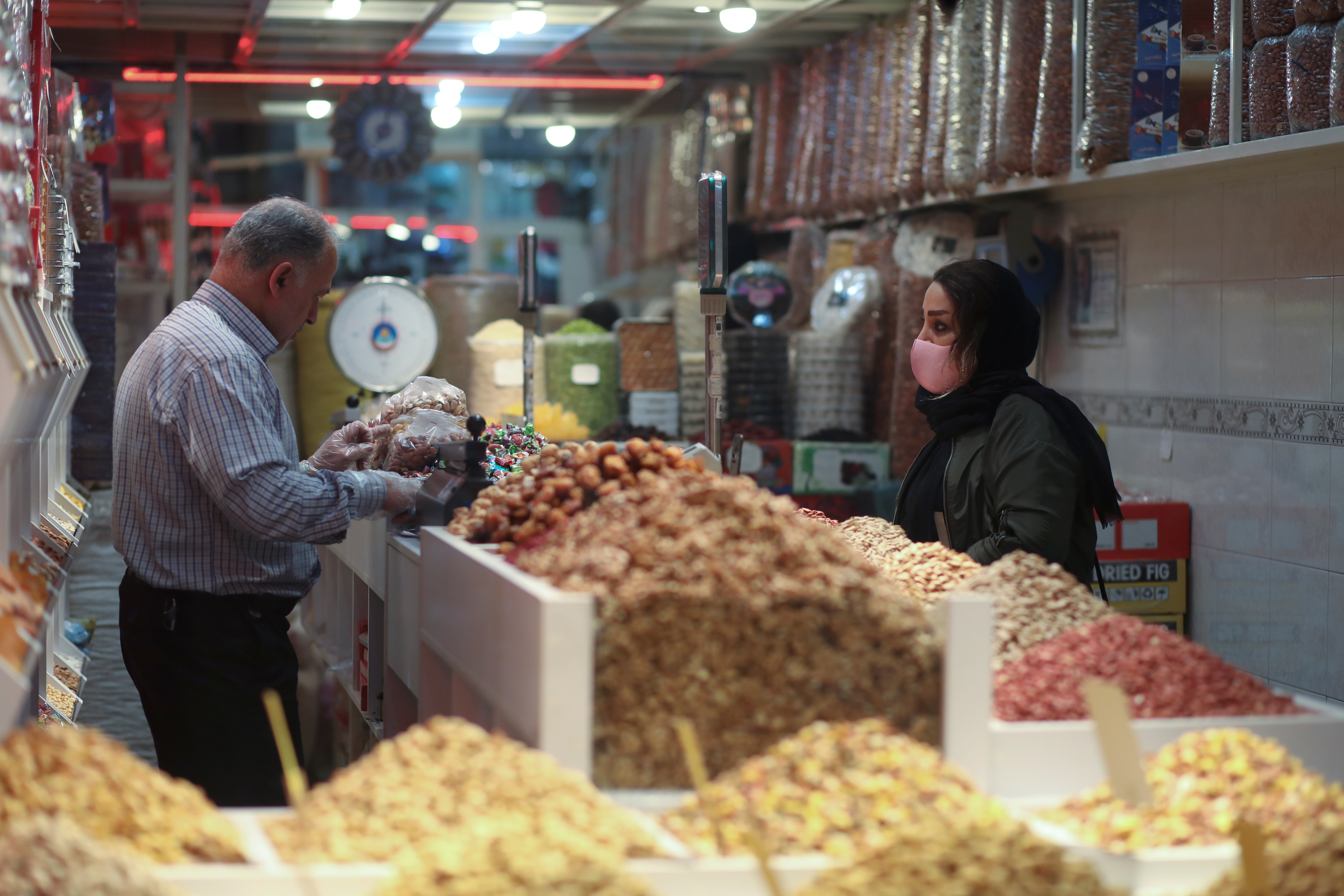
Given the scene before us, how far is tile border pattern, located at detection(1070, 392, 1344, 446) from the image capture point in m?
3.62

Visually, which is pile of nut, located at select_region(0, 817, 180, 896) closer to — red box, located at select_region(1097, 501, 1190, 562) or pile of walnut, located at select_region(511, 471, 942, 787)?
pile of walnut, located at select_region(511, 471, 942, 787)

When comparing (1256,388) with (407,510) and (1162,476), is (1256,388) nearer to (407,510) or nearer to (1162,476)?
(1162,476)

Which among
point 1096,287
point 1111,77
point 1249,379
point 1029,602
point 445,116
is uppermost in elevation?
point 445,116

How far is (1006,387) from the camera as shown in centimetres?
297

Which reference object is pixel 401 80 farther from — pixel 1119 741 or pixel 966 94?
pixel 1119 741

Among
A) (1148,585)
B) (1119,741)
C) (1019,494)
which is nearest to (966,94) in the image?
(1148,585)

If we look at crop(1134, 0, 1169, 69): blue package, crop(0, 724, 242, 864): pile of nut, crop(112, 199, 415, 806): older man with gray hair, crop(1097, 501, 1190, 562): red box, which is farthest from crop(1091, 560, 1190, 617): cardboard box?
crop(0, 724, 242, 864): pile of nut

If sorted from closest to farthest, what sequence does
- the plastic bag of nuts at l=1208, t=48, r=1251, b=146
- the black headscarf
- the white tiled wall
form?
1. the black headscarf
2. the plastic bag of nuts at l=1208, t=48, r=1251, b=146
3. the white tiled wall

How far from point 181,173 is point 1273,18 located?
4.45 meters

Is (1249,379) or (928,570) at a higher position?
(1249,379)

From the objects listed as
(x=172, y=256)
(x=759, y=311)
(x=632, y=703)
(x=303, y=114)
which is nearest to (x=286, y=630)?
(x=632, y=703)

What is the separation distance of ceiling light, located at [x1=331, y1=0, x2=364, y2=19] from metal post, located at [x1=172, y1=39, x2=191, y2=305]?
86 centimetres

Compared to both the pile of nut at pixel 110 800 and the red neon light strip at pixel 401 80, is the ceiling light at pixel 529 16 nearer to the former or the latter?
the red neon light strip at pixel 401 80

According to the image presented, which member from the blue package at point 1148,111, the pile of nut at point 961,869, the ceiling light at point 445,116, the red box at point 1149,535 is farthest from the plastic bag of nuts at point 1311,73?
the ceiling light at point 445,116
